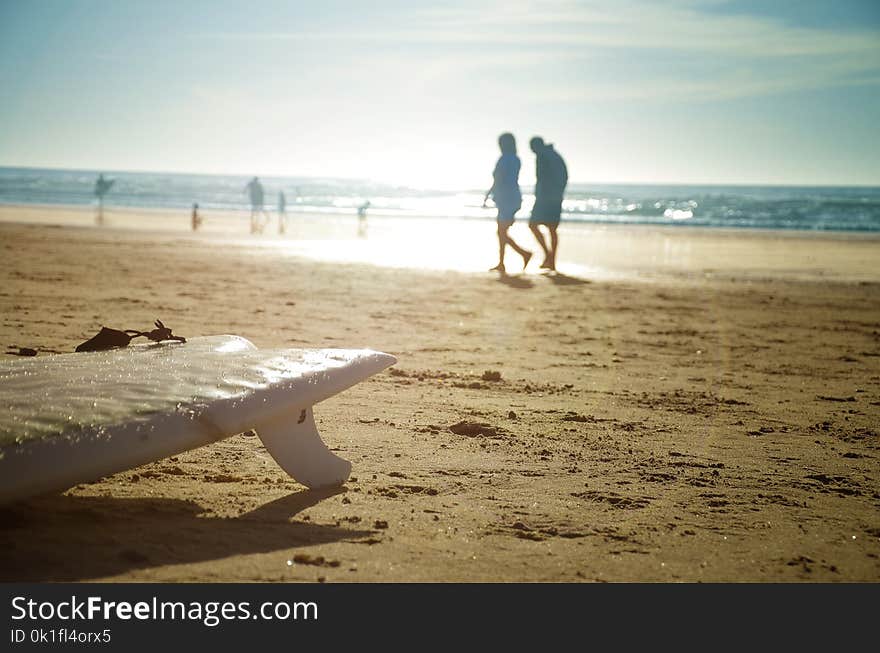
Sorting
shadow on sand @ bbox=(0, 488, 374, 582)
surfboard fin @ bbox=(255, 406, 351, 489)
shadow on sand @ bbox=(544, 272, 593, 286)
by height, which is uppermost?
shadow on sand @ bbox=(544, 272, 593, 286)

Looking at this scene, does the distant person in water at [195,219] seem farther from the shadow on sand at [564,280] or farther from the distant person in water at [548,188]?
the shadow on sand at [564,280]

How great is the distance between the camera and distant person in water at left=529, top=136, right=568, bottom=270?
16438 mm

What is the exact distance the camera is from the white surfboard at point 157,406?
10.2 feet

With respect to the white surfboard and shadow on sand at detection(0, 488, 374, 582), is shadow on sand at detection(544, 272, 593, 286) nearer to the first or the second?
the white surfboard

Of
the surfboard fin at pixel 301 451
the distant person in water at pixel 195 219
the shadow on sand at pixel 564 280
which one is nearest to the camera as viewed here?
the surfboard fin at pixel 301 451

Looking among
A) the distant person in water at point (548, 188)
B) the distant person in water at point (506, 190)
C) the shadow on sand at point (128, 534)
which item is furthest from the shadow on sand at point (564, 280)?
the shadow on sand at point (128, 534)

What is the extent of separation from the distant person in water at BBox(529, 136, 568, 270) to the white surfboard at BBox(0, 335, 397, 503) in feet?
40.3

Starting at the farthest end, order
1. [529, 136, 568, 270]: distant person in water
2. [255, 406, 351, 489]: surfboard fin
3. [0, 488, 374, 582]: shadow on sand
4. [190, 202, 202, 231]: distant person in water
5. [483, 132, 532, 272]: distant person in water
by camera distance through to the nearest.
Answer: [190, 202, 202, 231]: distant person in water
[529, 136, 568, 270]: distant person in water
[483, 132, 532, 272]: distant person in water
[255, 406, 351, 489]: surfboard fin
[0, 488, 374, 582]: shadow on sand

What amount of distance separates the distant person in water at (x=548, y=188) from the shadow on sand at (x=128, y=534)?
1299 centimetres

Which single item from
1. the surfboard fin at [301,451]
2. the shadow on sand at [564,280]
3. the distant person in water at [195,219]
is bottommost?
the surfboard fin at [301,451]

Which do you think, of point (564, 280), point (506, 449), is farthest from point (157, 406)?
point (564, 280)

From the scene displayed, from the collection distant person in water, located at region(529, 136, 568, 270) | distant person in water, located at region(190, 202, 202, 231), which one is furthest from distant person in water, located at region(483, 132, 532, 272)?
distant person in water, located at region(190, 202, 202, 231)

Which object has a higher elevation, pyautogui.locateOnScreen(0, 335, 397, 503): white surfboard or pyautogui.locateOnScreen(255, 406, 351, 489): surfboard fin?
pyautogui.locateOnScreen(0, 335, 397, 503): white surfboard
